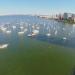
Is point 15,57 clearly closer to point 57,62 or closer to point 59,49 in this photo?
point 57,62

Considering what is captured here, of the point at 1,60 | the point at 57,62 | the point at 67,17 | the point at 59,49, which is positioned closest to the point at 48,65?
the point at 57,62

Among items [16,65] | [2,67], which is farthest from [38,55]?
[2,67]

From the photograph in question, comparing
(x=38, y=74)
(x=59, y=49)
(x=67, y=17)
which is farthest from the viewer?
(x=67, y=17)

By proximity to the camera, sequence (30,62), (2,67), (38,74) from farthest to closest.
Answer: (30,62) → (2,67) → (38,74)

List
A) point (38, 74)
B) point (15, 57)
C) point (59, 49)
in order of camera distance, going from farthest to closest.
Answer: point (59, 49), point (15, 57), point (38, 74)

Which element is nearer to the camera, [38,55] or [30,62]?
[30,62]

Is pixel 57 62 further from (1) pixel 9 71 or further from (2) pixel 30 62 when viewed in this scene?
(1) pixel 9 71

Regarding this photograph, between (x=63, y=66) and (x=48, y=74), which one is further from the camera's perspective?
(x=63, y=66)
